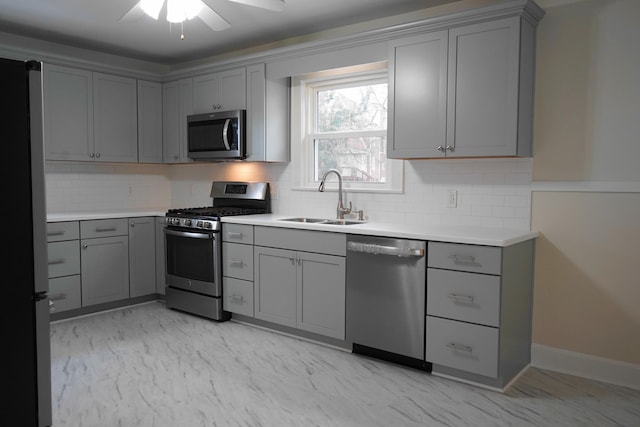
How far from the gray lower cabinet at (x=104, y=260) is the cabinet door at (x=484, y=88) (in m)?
2.99

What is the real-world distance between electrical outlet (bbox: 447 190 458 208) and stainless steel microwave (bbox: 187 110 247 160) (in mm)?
1844

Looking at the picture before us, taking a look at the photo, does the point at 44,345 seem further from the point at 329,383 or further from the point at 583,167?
the point at 583,167

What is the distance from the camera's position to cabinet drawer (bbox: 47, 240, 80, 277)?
418 centimetres

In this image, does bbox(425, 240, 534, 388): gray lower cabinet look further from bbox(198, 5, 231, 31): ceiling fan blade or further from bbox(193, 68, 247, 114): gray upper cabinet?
bbox(193, 68, 247, 114): gray upper cabinet

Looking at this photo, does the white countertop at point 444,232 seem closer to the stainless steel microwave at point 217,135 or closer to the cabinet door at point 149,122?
the stainless steel microwave at point 217,135

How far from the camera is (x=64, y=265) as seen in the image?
13.9 feet

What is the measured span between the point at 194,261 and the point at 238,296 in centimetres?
55

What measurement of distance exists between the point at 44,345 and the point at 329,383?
1600 mm

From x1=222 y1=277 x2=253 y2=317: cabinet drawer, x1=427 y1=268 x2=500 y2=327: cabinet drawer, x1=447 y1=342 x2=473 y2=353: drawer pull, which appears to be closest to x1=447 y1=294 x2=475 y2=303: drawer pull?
x1=427 y1=268 x2=500 y2=327: cabinet drawer

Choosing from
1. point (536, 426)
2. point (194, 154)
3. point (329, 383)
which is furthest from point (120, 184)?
point (536, 426)

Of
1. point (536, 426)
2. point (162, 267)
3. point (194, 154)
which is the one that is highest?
point (194, 154)

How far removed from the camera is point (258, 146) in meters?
4.42

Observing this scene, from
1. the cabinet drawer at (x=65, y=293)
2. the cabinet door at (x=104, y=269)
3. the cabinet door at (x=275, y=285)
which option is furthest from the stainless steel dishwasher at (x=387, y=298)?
the cabinet drawer at (x=65, y=293)

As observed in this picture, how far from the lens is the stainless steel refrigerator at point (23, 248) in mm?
1851
